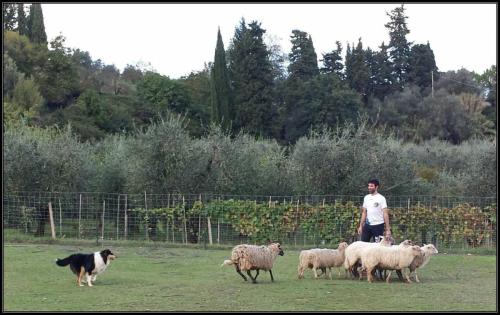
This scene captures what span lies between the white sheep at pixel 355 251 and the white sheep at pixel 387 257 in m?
0.15

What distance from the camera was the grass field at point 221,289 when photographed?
11.7 meters

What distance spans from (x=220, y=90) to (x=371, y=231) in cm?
4463

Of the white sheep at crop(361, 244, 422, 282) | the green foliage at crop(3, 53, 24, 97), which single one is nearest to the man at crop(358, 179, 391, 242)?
the white sheep at crop(361, 244, 422, 282)

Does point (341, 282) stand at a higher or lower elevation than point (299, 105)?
lower

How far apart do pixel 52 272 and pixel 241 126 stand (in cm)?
4464

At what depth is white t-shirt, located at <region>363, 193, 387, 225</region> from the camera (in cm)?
1536

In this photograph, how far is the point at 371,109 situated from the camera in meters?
71.6

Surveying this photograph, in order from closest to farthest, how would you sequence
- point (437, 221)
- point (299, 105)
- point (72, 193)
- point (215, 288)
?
point (215, 288)
point (437, 221)
point (72, 193)
point (299, 105)

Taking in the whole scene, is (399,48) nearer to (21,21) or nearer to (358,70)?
(358,70)

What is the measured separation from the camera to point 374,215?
15.5 m

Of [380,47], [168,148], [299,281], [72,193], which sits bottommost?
[299,281]

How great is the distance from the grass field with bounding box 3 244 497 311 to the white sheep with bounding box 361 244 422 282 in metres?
0.41

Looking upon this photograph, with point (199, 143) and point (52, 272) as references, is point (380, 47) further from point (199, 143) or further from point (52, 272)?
point (52, 272)

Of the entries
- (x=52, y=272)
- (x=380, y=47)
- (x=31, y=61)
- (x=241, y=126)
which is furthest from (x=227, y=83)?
(x=52, y=272)
